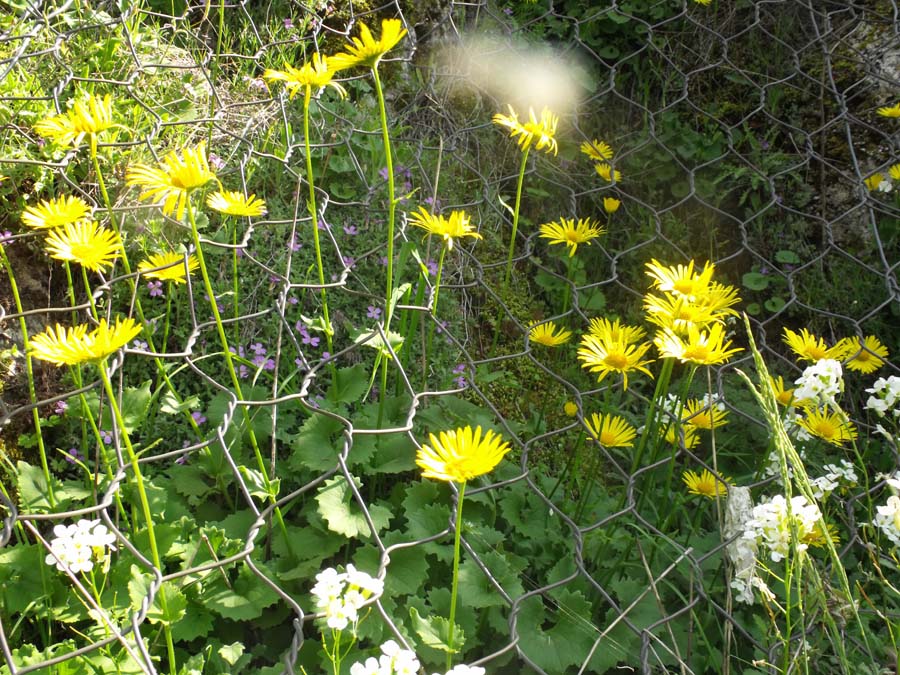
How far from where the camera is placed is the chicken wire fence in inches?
61.9

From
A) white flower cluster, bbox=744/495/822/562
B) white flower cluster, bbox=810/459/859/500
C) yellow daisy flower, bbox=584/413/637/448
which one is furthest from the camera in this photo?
yellow daisy flower, bbox=584/413/637/448

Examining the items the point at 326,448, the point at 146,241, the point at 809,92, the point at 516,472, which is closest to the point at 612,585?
the point at 516,472

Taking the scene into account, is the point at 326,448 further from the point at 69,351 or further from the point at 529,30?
the point at 529,30

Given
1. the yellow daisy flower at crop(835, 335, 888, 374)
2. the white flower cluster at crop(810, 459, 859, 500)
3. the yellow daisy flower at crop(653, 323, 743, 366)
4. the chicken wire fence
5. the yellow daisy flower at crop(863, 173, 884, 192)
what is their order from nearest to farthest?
the yellow daisy flower at crop(653, 323, 743, 366)
the white flower cluster at crop(810, 459, 859, 500)
the yellow daisy flower at crop(835, 335, 888, 374)
the chicken wire fence
the yellow daisy flower at crop(863, 173, 884, 192)

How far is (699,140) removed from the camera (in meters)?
2.26

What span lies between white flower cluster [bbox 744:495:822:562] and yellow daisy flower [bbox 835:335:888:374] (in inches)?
21.7

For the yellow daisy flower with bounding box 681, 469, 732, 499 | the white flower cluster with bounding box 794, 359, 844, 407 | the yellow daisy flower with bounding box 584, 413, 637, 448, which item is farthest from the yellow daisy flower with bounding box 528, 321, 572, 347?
the white flower cluster with bounding box 794, 359, 844, 407

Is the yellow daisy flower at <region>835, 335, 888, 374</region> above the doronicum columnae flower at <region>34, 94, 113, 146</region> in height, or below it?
below

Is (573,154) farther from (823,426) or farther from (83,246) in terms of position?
(83,246)

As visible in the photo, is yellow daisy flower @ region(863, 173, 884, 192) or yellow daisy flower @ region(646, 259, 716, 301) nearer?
yellow daisy flower @ region(646, 259, 716, 301)

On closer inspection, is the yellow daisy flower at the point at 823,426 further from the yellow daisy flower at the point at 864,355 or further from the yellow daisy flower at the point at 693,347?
the yellow daisy flower at the point at 693,347

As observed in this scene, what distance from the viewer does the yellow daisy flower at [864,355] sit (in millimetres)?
1358

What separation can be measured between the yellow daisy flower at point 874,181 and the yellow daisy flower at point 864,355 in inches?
25.3

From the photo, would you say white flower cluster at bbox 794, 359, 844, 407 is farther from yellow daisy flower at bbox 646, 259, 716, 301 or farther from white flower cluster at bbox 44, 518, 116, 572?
white flower cluster at bbox 44, 518, 116, 572
